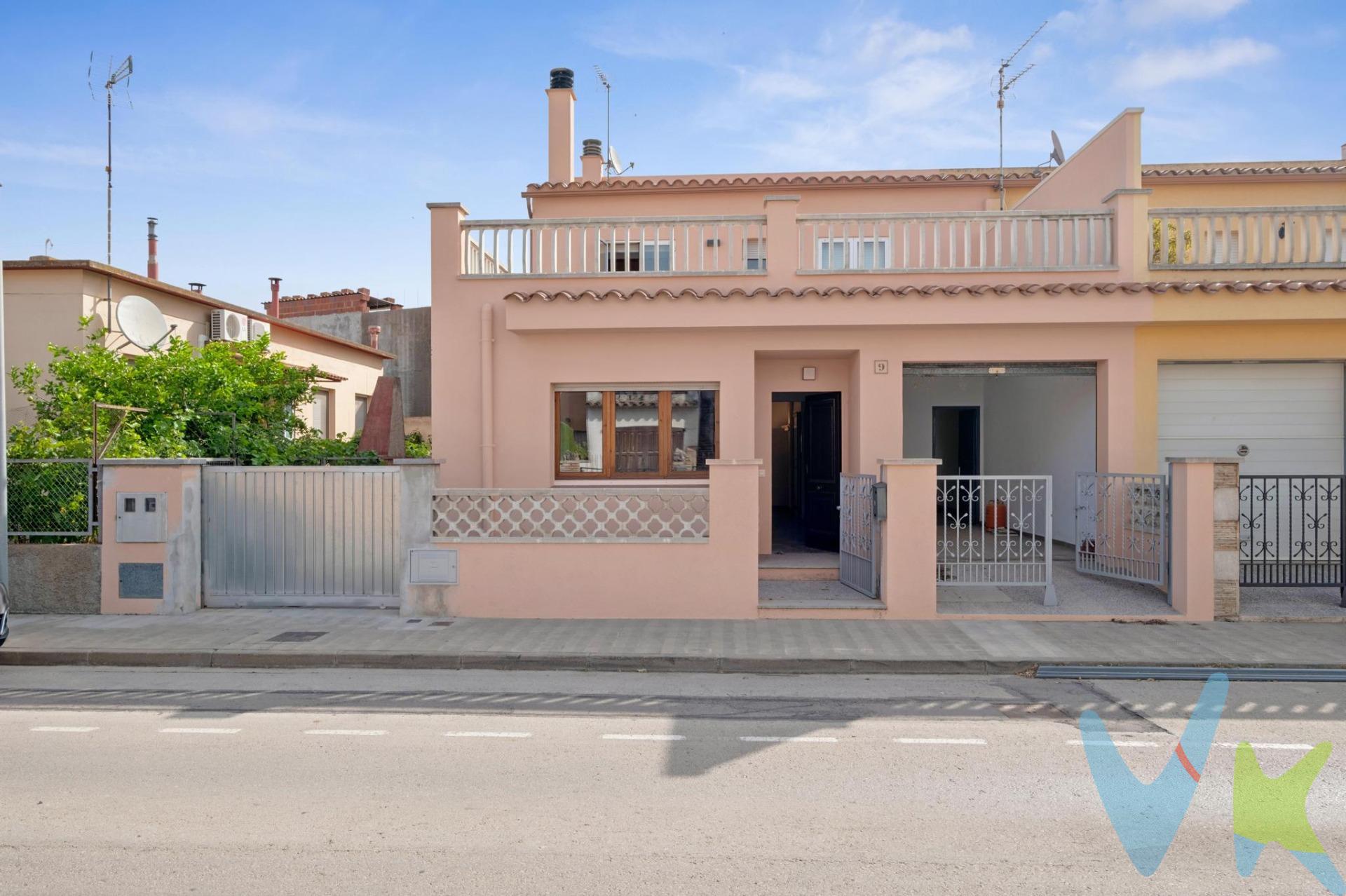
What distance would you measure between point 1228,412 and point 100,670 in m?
13.1

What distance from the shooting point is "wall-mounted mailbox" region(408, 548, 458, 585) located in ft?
31.1

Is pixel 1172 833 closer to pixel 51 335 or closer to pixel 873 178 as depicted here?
pixel 873 178

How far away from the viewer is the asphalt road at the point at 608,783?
3.95 meters

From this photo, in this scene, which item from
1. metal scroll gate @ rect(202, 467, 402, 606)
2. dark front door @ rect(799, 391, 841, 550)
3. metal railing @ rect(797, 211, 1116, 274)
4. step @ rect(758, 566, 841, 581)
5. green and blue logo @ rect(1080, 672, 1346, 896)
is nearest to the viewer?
green and blue logo @ rect(1080, 672, 1346, 896)

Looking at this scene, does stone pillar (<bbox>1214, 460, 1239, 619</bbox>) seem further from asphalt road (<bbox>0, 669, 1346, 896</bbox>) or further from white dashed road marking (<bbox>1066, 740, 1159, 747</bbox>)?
white dashed road marking (<bbox>1066, 740, 1159, 747</bbox>)

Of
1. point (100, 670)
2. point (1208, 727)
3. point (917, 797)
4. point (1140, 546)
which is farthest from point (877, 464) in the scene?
point (100, 670)

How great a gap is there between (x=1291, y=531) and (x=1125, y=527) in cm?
165

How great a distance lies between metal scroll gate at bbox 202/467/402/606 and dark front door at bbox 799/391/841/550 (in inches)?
230

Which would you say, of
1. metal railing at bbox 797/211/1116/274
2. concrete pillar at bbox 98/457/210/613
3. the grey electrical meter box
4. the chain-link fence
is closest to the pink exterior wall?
concrete pillar at bbox 98/457/210/613

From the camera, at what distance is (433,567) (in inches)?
374

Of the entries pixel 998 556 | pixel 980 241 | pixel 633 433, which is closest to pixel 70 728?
pixel 633 433

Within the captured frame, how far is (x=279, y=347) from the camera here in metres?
19.5

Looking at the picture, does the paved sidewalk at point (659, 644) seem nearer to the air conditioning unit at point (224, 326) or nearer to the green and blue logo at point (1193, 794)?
the green and blue logo at point (1193, 794)

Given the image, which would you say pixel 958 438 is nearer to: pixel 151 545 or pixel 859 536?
pixel 859 536
